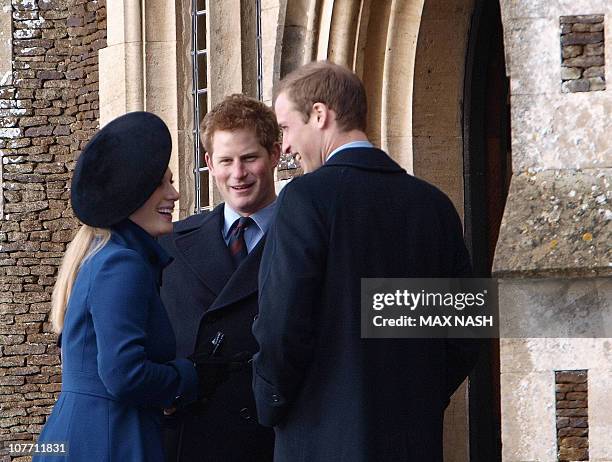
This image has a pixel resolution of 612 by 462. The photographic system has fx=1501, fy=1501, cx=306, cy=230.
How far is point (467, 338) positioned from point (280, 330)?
2.04ft

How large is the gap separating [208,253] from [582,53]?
1.38 metres

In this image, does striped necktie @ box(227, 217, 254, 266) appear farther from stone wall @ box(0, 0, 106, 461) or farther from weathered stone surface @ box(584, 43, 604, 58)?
stone wall @ box(0, 0, 106, 461)

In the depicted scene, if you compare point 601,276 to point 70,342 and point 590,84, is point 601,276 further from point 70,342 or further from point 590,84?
point 70,342

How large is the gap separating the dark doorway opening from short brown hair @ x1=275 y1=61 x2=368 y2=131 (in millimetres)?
2964

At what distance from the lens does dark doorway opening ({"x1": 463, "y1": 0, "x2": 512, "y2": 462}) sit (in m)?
7.14

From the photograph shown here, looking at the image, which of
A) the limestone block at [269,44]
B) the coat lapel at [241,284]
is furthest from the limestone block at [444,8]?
the coat lapel at [241,284]

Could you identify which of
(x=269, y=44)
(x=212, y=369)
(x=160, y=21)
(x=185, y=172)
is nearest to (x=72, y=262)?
(x=212, y=369)

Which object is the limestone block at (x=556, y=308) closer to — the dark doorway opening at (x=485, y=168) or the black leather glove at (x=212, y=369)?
the black leather glove at (x=212, y=369)

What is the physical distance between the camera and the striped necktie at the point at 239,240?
16.3ft

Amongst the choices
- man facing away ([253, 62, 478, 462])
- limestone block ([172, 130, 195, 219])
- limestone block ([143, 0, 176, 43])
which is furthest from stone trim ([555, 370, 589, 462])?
limestone block ([143, 0, 176, 43])

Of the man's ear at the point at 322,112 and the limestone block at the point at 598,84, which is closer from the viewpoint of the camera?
the man's ear at the point at 322,112

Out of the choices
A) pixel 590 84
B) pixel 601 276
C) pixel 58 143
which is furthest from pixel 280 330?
pixel 58 143

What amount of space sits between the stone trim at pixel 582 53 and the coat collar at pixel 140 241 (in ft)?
4.61

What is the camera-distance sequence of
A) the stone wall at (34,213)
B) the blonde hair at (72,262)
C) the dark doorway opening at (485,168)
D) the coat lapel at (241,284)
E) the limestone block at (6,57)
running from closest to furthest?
the blonde hair at (72,262), the coat lapel at (241,284), the dark doorway opening at (485,168), the stone wall at (34,213), the limestone block at (6,57)
